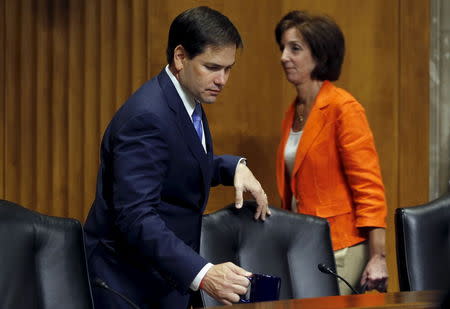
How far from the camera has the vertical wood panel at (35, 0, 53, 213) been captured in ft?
12.4

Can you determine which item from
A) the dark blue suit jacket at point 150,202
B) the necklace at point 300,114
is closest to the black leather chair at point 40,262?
the dark blue suit jacket at point 150,202

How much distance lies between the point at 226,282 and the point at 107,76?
6.29 ft

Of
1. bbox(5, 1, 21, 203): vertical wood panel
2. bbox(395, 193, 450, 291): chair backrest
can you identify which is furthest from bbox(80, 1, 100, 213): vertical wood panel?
bbox(395, 193, 450, 291): chair backrest

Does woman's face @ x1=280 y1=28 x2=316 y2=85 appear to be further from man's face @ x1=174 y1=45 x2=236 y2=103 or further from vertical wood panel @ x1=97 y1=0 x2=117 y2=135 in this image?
man's face @ x1=174 y1=45 x2=236 y2=103

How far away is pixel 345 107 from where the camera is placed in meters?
3.16

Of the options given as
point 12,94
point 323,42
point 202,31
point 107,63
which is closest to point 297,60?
point 323,42

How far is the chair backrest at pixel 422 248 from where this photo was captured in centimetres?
238

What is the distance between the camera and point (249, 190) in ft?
8.07

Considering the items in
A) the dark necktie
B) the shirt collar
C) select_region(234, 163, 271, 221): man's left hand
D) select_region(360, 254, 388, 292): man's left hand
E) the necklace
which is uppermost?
the shirt collar

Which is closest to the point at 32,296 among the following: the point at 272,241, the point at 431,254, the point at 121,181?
the point at 121,181

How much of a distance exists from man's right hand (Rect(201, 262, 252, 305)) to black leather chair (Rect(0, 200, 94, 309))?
11.1 inches

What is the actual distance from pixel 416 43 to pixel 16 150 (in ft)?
5.97

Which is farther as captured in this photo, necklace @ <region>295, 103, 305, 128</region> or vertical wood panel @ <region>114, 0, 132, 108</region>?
vertical wood panel @ <region>114, 0, 132, 108</region>

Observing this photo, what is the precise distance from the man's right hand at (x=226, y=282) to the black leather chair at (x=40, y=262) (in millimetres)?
283
